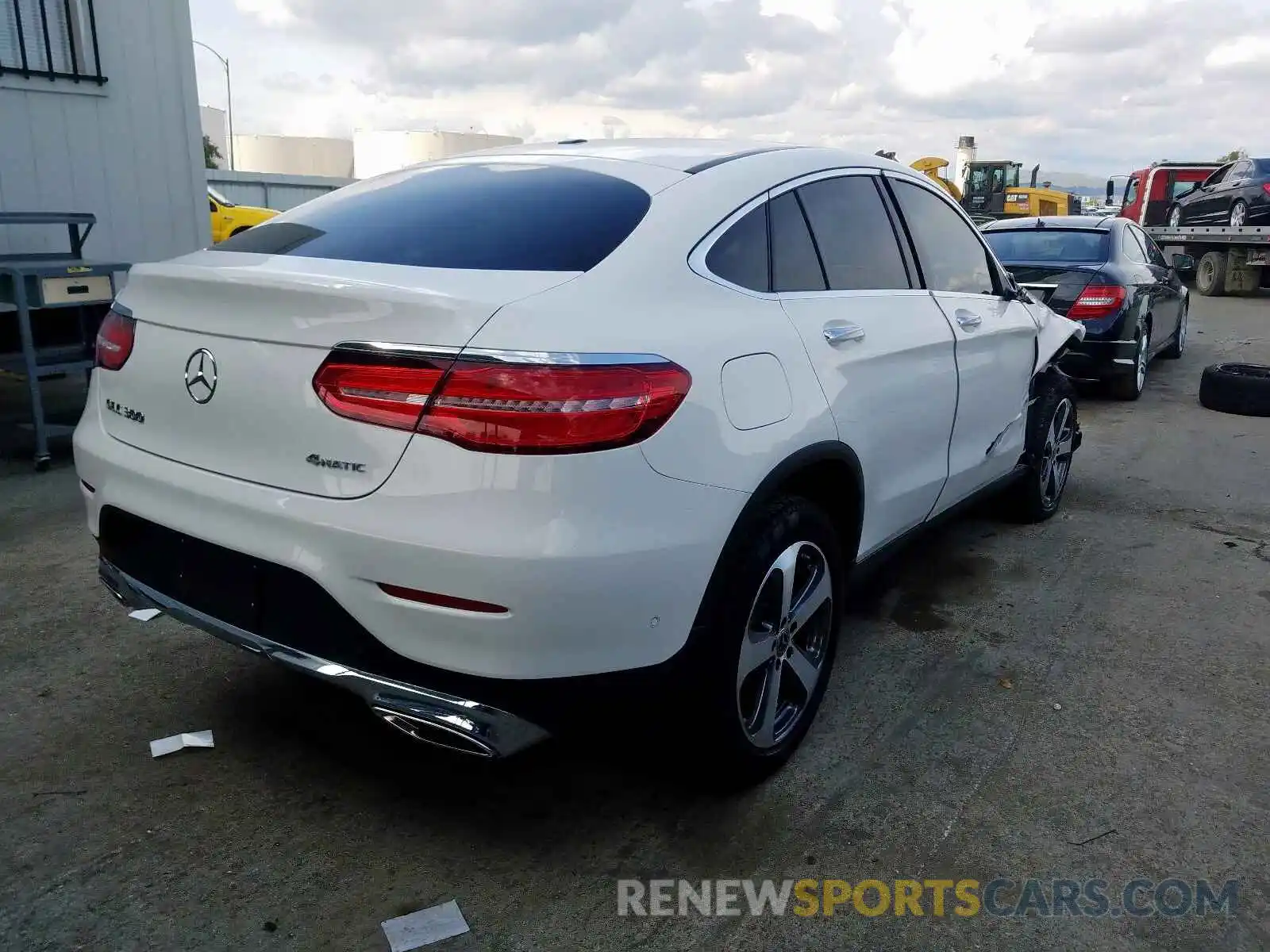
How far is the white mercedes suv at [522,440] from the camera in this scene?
6.85 feet

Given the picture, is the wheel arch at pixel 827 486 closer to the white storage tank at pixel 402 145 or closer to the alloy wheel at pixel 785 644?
the alloy wheel at pixel 785 644

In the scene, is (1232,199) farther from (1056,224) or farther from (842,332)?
(842,332)

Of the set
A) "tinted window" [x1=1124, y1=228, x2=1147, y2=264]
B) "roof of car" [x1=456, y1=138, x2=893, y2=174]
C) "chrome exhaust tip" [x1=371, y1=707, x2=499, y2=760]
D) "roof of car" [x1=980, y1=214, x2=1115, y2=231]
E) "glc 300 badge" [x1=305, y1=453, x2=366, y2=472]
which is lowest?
"chrome exhaust tip" [x1=371, y1=707, x2=499, y2=760]

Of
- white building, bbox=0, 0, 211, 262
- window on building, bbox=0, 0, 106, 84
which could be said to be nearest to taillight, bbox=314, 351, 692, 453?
white building, bbox=0, 0, 211, 262

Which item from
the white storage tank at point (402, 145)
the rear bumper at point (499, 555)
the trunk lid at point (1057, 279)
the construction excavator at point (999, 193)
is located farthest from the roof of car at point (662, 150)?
the white storage tank at point (402, 145)

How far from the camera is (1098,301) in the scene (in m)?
8.17

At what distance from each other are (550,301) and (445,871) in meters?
1.36

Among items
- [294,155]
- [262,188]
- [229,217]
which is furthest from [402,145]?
[229,217]

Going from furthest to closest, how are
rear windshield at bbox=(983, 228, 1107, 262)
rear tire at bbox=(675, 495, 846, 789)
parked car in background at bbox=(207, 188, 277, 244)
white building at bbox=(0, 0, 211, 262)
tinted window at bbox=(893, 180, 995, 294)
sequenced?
parked car in background at bbox=(207, 188, 277, 244), rear windshield at bbox=(983, 228, 1107, 262), white building at bbox=(0, 0, 211, 262), tinted window at bbox=(893, 180, 995, 294), rear tire at bbox=(675, 495, 846, 789)

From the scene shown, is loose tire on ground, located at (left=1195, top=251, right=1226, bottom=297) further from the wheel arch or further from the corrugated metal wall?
the wheel arch

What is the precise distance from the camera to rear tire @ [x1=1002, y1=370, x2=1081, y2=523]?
4.86m

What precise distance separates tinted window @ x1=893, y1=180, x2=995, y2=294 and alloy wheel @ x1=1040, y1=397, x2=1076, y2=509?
106 centimetres

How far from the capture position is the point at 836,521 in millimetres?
3172

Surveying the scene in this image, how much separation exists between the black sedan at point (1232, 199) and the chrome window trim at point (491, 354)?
61.4 ft
